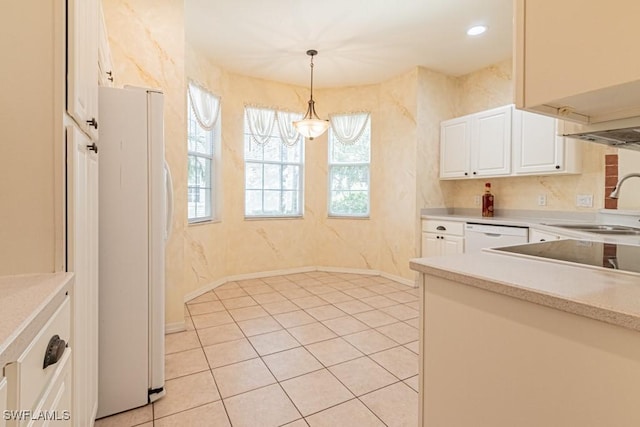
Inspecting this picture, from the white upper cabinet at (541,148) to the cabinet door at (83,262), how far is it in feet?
12.0

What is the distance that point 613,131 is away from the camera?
104cm

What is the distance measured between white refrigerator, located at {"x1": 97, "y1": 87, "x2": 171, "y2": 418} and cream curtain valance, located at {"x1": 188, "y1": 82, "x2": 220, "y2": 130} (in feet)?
6.63

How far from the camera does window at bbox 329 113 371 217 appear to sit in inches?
191

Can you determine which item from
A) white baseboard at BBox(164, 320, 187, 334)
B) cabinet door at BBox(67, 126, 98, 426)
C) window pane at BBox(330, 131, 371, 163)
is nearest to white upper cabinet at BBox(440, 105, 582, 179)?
window pane at BBox(330, 131, 371, 163)

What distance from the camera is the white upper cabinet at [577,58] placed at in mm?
691

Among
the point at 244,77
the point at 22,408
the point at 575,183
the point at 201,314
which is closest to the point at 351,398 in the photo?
the point at 22,408

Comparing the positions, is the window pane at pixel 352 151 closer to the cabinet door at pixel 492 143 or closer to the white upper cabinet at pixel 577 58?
the cabinet door at pixel 492 143

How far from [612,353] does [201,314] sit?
3.22 m

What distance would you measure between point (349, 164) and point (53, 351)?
176 inches

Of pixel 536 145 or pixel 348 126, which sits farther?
pixel 348 126

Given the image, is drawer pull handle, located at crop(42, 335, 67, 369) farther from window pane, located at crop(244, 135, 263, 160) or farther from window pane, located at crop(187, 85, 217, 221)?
window pane, located at crop(244, 135, 263, 160)

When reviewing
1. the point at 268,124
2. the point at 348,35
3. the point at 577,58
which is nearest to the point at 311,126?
the point at 348,35

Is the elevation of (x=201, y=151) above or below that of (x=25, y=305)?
above

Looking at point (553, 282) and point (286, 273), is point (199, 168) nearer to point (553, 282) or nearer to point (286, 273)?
point (286, 273)
